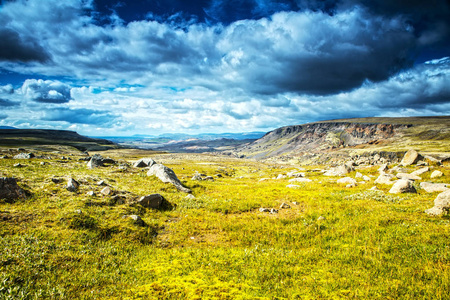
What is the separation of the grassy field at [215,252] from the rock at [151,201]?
3.22 feet

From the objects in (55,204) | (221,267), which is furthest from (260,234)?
(55,204)

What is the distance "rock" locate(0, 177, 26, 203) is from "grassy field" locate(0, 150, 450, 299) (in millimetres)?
658

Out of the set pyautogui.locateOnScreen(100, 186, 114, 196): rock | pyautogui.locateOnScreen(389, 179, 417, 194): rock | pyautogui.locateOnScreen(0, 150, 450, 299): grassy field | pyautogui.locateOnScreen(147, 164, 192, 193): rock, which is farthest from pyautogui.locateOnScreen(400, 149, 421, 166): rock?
pyautogui.locateOnScreen(100, 186, 114, 196): rock

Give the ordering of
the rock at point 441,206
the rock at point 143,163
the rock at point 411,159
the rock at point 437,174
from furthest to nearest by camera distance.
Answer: the rock at point 411,159 < the rock at point 143,163 < the rock at point 437,174 < the rock at point 441,206

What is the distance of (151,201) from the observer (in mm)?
17359

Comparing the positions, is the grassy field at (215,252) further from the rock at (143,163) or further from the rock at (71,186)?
the rock at (143,163)

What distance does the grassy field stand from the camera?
698 centimetres

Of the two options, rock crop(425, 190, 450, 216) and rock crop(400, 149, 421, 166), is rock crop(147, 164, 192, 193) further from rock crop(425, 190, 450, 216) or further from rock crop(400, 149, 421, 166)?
rock crop(400, 149, 421, 166)

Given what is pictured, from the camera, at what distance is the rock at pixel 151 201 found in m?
17.0

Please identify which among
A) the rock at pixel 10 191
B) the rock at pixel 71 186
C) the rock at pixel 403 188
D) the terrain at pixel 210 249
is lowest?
the terrain at pixel 210 249

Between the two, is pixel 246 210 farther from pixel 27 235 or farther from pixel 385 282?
pixel 27 235

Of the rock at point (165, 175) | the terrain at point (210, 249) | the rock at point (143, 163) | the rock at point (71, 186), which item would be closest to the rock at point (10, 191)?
the terrain at point (210, 249)

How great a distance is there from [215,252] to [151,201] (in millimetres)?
9337

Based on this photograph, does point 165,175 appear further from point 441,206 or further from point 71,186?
point 441,206
